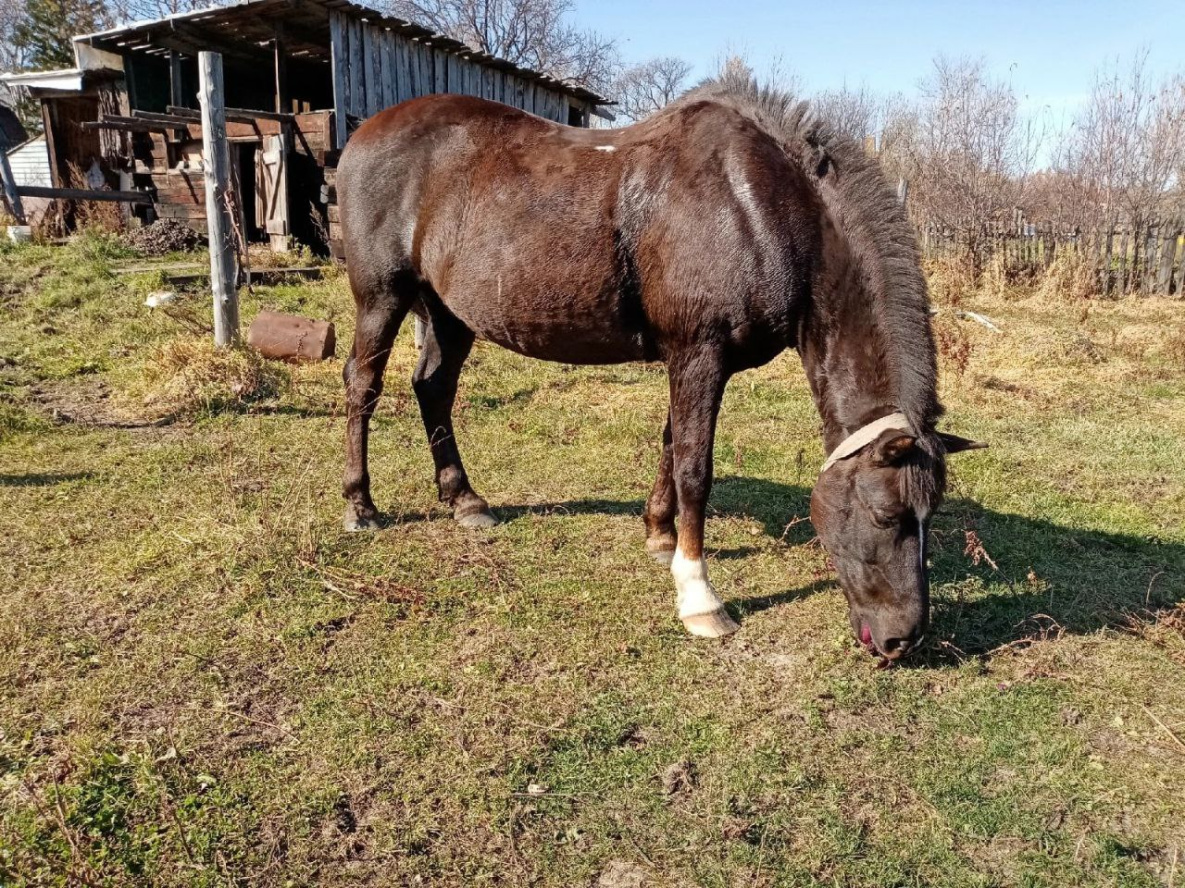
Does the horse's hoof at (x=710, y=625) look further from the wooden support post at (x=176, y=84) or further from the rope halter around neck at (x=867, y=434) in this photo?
the wooden support post at (x=176, y=84)

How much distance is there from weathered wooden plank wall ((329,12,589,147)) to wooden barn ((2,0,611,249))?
0.02 m

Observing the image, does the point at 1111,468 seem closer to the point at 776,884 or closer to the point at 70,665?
the point at 776,884

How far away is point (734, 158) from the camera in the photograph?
351cm

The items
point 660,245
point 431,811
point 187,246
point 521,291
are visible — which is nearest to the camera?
point 431,811

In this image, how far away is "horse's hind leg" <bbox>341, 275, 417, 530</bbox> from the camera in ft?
14.7

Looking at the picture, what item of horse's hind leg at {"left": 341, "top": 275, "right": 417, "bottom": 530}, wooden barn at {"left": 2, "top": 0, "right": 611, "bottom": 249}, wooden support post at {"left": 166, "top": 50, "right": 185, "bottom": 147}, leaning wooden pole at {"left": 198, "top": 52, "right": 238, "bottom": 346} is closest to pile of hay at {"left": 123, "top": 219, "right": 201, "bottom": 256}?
wooden barn at {"left": 2, "top": 0, "right": 611, "bottom": 249}

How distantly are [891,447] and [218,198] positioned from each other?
6.65 m

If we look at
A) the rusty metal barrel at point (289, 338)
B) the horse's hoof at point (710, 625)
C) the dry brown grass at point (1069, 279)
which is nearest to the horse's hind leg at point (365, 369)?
the horse's hoof at point (710, 625)

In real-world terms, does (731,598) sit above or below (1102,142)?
below

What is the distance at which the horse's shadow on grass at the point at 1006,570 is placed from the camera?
12.4ft

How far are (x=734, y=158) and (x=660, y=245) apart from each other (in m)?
0.50

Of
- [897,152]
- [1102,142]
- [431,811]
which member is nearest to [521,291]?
[431,811]

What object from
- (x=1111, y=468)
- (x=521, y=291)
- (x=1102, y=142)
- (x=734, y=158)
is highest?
(x=1102, y=142)

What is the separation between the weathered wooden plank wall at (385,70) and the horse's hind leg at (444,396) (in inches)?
321
